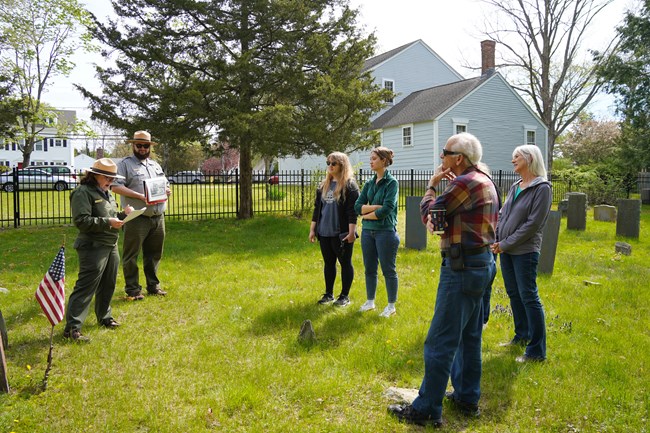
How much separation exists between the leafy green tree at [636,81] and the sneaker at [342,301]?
68.5ft

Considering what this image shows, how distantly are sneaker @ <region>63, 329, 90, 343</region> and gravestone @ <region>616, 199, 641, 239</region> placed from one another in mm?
12340

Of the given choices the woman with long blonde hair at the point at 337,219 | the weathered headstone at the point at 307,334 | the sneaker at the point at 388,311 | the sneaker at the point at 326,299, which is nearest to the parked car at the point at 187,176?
the woman with long blonde hair at the point at 337,219

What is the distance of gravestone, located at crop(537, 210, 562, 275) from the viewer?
24.4 feet

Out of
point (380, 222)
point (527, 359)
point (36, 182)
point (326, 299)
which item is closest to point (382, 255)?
point (380, 222)

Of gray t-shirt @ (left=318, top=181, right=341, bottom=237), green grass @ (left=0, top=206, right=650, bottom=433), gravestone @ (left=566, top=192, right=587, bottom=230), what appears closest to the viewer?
green grass @ (left=0, top=206, right=650, bottom=433)

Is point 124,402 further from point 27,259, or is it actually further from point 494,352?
point 27,259

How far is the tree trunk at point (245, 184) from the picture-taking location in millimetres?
15055

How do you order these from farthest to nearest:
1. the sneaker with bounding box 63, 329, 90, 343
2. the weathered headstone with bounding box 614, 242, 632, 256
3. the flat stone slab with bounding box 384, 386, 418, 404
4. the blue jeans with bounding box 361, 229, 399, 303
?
1. the weathered headstone with bounding box 614, 242, 632, 256
2. the blue jeans with bounding box 361, 229, 399, 303
3. the sneaker with bounding box 63, 329, 90, 343
4. the flat stone slab with bounding box 384, 386, 418, 404

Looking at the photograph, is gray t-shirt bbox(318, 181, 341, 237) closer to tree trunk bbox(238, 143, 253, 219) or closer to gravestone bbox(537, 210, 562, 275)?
gravestone bbox(537, 210, 562, 275)

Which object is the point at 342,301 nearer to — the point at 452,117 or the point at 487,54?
the point at 452,117

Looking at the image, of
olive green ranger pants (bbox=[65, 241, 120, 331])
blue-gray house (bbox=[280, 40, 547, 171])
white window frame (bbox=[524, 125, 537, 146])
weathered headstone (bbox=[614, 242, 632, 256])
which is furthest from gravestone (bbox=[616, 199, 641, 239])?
white window frame (bbox=[524, 125, 537, 146])

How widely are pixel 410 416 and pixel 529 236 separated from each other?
2100mm

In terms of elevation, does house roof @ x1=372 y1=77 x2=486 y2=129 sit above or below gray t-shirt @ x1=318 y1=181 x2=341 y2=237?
above

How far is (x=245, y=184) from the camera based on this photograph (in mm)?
15281
